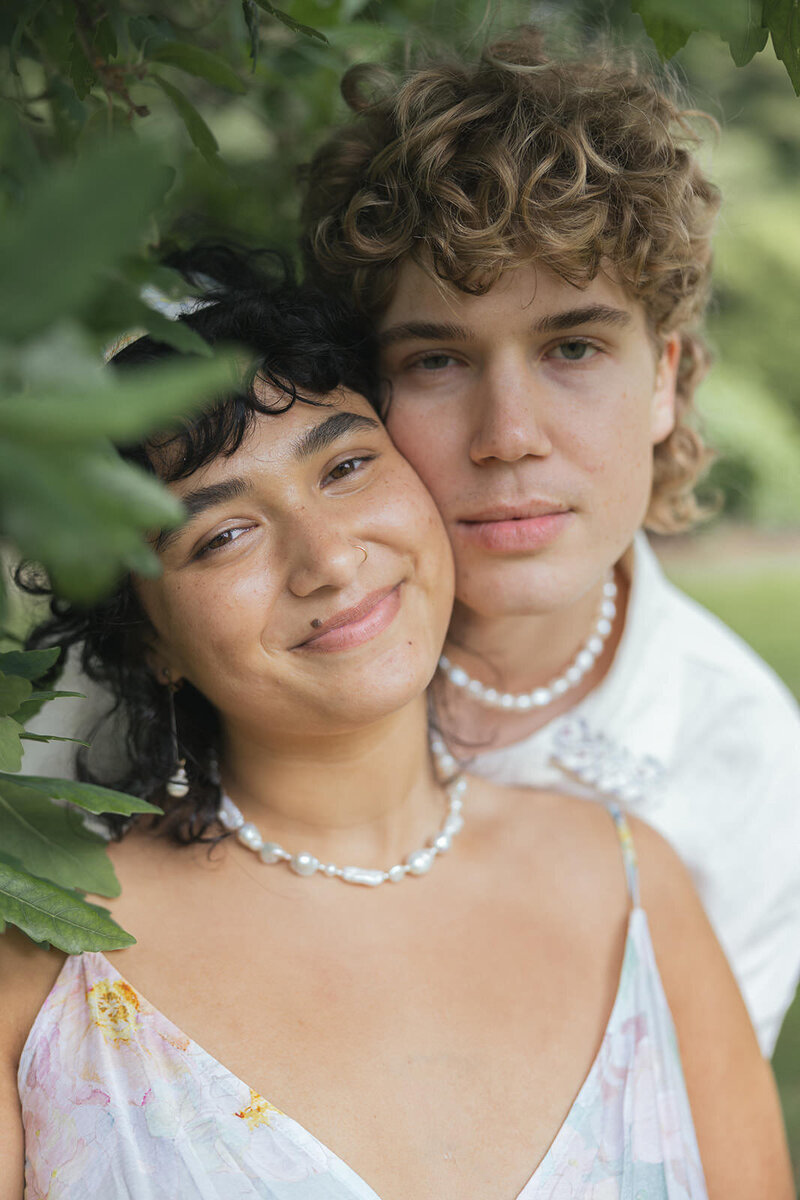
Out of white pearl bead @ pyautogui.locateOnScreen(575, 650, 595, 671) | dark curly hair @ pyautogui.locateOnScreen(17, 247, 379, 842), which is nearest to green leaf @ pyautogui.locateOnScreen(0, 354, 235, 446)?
dark curly hair @ pyautogui.locateOnScreen(17, 247, 379, 842)

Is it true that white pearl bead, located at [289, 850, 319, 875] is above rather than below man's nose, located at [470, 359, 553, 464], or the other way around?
below

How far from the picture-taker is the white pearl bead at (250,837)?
1952mm

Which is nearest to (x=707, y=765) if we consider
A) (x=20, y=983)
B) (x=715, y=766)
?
(x=715, y=766)

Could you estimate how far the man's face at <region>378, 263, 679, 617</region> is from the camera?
1.98m

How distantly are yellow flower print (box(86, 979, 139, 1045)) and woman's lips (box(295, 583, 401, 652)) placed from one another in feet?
1.97

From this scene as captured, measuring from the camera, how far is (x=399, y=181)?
2047 mm

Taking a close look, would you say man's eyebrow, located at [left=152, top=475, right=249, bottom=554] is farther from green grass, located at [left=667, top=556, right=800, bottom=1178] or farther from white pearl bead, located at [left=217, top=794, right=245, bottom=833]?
green grass, located at [left=667, top=556, right=800, bottom=1178]

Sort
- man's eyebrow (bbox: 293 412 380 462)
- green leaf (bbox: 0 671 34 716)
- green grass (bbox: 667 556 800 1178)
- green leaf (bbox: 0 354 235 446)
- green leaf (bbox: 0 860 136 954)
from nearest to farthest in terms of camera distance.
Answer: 1. green leaf (bbox: 0 354 235 446)
2. green leaf (bbox: 0 671 34 716)
3. green leaf (bbox: 0 860 136 954)
4. man's eyebrow (bbox: 293 412 380 462)
5. green grass (bbox: 667 556 800 1178)

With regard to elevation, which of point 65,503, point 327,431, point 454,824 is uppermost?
point 65,503

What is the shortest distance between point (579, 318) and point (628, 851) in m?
1.03

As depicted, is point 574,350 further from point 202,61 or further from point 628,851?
point 628,851

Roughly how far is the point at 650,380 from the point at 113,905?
1472mm

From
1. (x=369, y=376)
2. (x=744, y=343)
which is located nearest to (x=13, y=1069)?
(x=369, y=376)

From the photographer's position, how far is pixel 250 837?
1.95 meters
